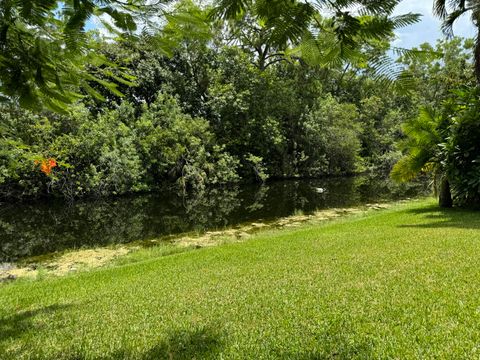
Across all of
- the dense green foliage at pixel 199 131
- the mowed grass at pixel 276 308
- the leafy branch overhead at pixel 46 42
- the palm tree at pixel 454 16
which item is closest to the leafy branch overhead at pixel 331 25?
the leafy branch overhead at pixel 46 42

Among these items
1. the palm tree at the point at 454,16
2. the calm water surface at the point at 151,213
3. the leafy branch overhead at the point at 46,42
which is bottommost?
the calm water surface at the point at 151,213

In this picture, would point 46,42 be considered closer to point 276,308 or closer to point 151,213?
point 276,308

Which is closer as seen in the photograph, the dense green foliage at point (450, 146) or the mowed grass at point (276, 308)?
the mowed grass at point (276, 308)

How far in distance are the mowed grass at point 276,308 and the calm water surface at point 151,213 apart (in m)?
6.91

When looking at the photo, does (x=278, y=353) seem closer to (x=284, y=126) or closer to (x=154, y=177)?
(x=154, y=177)

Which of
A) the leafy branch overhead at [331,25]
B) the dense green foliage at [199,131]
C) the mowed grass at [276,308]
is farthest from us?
the dense green foliage at [199,131]

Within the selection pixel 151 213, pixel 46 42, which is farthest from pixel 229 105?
pixel 46 42

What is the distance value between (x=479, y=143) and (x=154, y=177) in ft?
72.8

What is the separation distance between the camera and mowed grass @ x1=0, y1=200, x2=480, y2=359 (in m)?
3.36

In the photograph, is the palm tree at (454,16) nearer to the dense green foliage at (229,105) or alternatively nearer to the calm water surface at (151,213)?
the dense green foliage at (229,105)

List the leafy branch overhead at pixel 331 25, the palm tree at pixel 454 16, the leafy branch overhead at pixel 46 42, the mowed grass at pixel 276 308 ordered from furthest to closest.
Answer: the palm tree at pixel 454 16, the mowed grass at pixel 276 308, the leafy branch overhead at pixel 46 42, the leafy branch overhead at pixel 331 25

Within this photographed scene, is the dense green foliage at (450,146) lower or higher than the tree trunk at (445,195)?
higher

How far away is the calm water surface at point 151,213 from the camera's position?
14207 millimetres

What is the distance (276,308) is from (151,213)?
15.6 m
